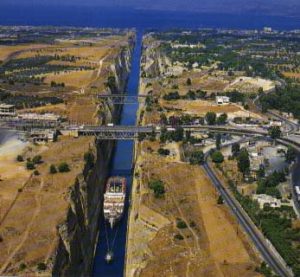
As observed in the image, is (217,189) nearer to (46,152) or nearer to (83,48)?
(46,152)

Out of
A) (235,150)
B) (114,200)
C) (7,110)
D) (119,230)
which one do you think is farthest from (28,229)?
(7,110)

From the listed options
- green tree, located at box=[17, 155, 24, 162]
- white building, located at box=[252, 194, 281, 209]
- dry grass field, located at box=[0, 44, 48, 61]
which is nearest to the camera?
white building, located at box=[252, 194, 281, 209]

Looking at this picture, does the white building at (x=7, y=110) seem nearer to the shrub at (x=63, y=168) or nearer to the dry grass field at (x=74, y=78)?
the dry grass field at (x=74, y=78)

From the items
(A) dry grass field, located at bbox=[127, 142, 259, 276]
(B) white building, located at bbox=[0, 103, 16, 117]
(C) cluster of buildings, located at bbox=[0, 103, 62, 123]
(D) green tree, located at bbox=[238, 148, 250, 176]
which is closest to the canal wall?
(A) dry grass field, located at bbox=[127, 142, 259, 276]

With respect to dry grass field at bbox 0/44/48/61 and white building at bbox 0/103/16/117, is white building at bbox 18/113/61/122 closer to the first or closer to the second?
white building at bbox 0/103/16/117

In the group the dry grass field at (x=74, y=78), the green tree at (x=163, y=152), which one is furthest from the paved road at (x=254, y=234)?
the dry grass field at (x=74, y=78)

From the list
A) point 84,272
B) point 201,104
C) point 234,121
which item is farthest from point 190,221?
point 201,104
